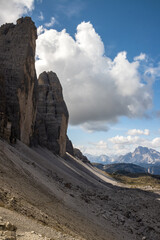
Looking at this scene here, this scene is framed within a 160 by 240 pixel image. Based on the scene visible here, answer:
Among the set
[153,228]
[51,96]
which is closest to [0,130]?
[153,228]

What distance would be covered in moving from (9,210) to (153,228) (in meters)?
15.9

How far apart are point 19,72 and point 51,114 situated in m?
27.8

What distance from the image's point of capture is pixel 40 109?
72.1m

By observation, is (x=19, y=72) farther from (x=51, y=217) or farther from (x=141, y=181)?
(x=141, y=181)

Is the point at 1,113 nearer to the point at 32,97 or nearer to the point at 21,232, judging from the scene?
the point at 32,97

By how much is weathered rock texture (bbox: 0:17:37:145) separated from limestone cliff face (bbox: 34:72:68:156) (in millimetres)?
14924

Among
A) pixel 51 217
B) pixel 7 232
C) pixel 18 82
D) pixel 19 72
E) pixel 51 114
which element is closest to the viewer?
pixel 7 232

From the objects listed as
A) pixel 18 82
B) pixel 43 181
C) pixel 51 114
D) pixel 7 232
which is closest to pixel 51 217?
pixel 7 232

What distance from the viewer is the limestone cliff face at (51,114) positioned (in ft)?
217

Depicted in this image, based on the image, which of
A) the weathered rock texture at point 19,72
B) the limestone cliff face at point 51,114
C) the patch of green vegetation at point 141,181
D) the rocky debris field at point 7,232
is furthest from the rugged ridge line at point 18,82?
the patch of green vegetation at point 141,181

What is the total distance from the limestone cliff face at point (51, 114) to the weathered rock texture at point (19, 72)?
49.0ft

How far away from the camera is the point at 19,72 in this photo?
44625mm

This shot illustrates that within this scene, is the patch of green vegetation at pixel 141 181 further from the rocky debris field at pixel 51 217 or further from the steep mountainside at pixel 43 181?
the rocky debris field at pixel 51 217

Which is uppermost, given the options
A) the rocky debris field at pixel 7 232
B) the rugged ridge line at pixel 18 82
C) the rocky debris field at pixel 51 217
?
the rugged ridge line at pixel 18 82
